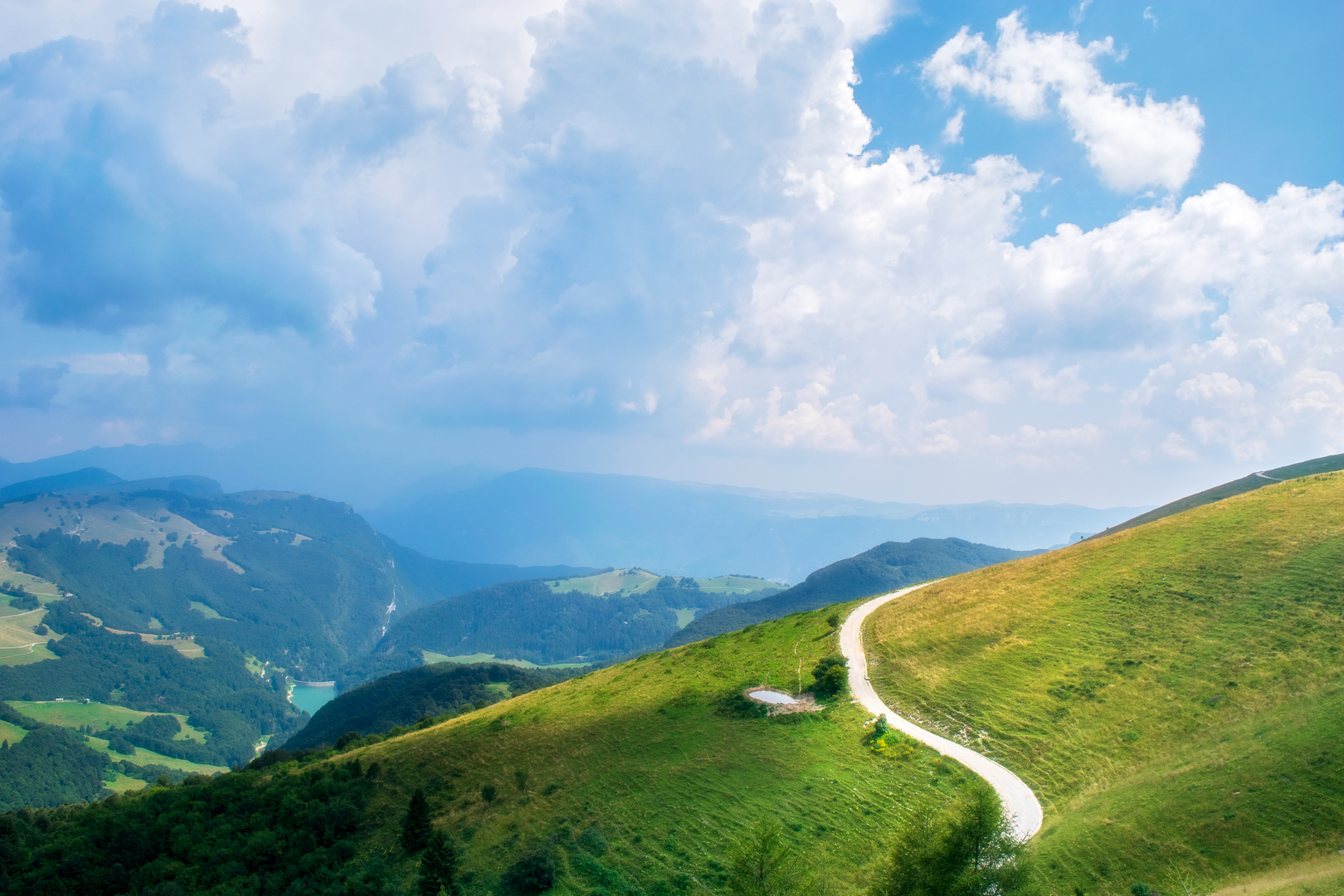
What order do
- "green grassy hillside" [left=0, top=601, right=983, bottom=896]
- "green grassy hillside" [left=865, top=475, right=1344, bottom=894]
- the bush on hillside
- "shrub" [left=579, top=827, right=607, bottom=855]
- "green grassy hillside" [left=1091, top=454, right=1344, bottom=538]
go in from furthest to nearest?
1. "green grassy hillside" [left=1091, top=454, right=1344, bottom=538]
2. the bush on hillside
3. "shrub" [left=579, top=827, right=607, bottom=855]
4. "green grassy hillside" [left=0, top=601, right=983, bottom=896]
5. "green grassy hillside" [left=865, top=475, right=1344, bottom=894]

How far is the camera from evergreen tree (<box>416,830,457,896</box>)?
38.5 m

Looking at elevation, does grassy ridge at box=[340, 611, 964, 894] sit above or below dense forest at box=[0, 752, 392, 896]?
above

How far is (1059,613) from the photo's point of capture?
5891 cm

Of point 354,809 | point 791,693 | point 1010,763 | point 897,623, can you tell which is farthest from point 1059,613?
point 354,809

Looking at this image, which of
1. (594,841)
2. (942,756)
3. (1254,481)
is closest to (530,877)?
(594,841)

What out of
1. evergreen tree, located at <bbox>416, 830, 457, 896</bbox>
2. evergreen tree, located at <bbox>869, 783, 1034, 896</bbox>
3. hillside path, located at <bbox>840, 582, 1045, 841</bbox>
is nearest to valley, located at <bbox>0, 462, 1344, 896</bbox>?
hillside path, located at <bbox>840, 582, 1045, 841</bbox>

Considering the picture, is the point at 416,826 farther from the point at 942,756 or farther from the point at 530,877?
the point at 942,756

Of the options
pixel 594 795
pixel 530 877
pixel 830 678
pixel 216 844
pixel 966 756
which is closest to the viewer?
pixel 530 877

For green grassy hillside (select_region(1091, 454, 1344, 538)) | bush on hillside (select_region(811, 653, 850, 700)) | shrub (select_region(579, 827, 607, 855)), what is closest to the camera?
shrub (select_region(579, 827, 607, 855))

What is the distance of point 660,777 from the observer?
1843 inches

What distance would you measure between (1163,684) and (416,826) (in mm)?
54421

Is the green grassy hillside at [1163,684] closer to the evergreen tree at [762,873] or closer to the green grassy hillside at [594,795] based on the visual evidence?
the green grassy hillside at [594,795]

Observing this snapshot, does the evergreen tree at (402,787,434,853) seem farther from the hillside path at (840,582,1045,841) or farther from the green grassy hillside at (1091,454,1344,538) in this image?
the green grassy hillside at (1091,454,1344,538)

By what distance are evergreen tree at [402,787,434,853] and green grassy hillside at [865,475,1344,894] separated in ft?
122
